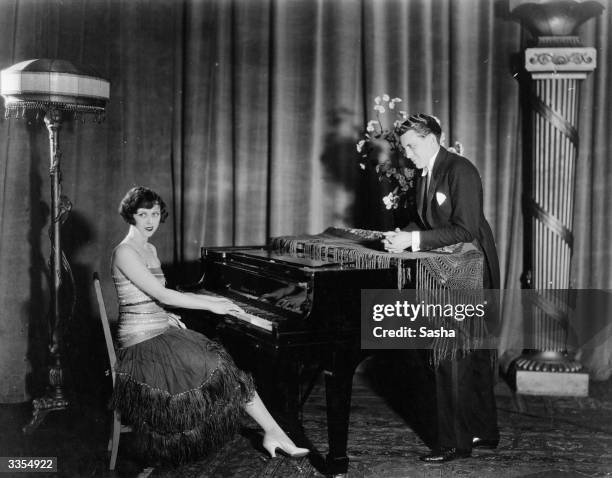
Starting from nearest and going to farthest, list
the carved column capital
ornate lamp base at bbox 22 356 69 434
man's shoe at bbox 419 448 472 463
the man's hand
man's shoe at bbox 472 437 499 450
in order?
the man's hand < man's shoe at bbox 419 448 472 463 < man's shoe at bbox 472 437 499 450 < ornate lamp base at bbox 22 356 69 434 < the carved column capital

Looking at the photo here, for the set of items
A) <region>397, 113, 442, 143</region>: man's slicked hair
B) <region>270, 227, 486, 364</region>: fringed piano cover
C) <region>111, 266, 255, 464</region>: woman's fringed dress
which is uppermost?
<region>397, 113, 442, 143</region>: man's slicked hair

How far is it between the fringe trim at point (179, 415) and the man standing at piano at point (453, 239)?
0.90 m

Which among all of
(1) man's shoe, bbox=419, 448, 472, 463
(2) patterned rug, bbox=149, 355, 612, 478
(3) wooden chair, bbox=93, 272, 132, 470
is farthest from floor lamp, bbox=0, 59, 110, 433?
(1) man's shoe, bbox=419, 448, 472, 463

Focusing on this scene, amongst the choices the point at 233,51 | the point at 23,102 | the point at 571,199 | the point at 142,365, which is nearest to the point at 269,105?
the point at 233,51

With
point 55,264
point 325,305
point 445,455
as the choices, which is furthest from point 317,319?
point 55,264

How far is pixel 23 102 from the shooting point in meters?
3.79

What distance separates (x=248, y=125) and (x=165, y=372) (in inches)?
84.8

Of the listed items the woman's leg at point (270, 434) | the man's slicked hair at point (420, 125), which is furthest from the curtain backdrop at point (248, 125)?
the woman's leg at point (270, 434)

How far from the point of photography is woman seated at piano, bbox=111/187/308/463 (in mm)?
3072

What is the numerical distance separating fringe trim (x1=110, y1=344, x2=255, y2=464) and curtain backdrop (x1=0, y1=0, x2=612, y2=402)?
5.67 ft

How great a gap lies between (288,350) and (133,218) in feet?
2.94

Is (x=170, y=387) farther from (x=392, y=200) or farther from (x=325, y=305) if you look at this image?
(x=392, y=200)

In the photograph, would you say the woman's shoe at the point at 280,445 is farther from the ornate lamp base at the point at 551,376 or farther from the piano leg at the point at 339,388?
the ornate lamp base at the point at 551,376

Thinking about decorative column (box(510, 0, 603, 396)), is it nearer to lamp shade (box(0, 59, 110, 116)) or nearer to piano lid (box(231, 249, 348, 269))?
piano lid (box(231, 249, 348, 269))
